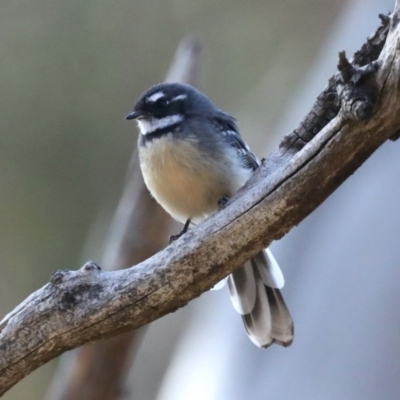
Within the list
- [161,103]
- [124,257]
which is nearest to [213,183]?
[161,103]

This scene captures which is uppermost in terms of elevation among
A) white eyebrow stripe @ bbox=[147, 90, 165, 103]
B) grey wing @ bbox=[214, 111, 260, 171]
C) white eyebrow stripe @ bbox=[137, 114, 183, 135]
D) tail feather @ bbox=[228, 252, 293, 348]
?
white eyebrow stripe @ bbox=[147, 90, 165, 103]

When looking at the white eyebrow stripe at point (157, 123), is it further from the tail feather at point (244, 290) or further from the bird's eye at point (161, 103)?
the tail feather at point (244, 290)

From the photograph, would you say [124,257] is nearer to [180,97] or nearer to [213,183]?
[180,97]

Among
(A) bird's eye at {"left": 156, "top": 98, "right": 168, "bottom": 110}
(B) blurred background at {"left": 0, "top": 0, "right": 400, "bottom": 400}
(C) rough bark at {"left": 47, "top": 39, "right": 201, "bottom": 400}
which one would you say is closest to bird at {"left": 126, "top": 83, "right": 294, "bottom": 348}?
(A) bird's eye at {"left": 156, "top": 98, "right": 168, "bottom": 110}

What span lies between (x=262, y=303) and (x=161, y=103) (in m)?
1.21

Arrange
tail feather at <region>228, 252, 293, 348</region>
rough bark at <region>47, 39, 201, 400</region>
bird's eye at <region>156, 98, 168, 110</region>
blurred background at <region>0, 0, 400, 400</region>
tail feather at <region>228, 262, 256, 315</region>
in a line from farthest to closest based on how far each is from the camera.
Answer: blurred background at <region>0, 0, 400, 400</region>, rough bark at <region>47, 39, 201, 400</region>, bird's eye at <region>156, 98, 168, 110</region>, tail feather at <region>228, 262, 256, 315</region>, tail feather at <region>228, 252, 293, 348</region>

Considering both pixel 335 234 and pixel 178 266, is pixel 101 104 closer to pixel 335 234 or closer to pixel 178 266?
pixel 335 234

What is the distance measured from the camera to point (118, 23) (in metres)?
8.56

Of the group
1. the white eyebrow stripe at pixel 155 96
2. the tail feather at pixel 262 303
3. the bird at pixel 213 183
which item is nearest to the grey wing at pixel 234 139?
the bird at pixel 213 183

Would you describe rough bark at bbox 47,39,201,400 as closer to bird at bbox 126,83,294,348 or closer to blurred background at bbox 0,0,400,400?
blurred background at bbox 0,0,400,400

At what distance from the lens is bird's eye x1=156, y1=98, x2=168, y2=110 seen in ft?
13.6

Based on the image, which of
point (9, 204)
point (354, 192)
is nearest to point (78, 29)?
point (9, 204)

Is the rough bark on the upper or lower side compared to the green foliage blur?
lower

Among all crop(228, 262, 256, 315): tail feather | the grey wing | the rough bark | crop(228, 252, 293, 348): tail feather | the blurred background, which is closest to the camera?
crop(228, 252, 293, 348): tail feather
